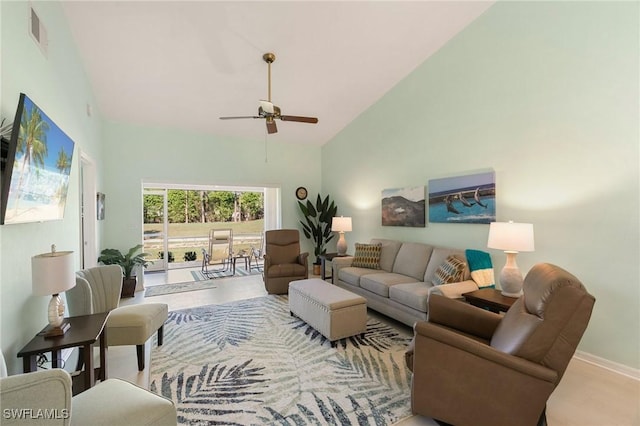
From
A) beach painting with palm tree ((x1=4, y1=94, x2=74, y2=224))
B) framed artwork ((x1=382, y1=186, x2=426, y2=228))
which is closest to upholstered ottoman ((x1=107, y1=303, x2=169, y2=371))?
beach painting with palm tree ((x1=4, y1=94, x2=74, y2=224))

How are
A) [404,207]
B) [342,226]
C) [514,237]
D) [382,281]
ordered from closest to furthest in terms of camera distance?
[514,237] < [382,281] < [404,207] < [342,226]

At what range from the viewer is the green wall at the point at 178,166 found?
16.2 ft

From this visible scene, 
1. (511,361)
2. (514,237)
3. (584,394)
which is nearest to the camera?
(511,361)

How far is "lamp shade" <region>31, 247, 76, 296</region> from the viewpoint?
5.47 feet

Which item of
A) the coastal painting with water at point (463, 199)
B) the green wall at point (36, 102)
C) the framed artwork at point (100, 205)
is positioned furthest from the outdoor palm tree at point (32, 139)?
the coastal painting with water at point (463, 199)

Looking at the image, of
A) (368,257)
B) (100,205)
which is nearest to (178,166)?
(100,205)

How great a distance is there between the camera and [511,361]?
1539 millimetres

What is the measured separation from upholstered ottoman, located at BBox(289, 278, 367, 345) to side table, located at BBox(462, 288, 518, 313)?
1072mm

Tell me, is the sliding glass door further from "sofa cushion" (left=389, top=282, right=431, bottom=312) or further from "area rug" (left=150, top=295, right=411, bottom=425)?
"sofa cushion" (left=389, top=282, right=431, bottom=312)

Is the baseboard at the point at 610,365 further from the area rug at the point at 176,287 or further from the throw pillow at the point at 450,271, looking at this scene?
the area rug at the point at 176,287

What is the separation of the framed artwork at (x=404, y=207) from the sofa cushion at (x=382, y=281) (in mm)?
933

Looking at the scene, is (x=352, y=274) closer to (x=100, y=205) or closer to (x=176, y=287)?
(x=176, y=287)

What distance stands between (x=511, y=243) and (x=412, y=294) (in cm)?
110

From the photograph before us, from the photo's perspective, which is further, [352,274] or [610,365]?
[352,274]
